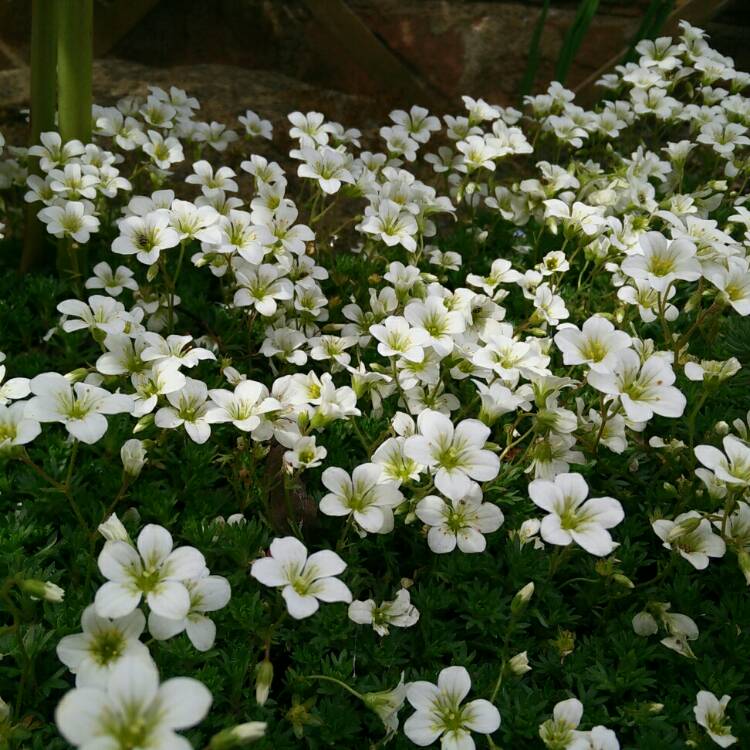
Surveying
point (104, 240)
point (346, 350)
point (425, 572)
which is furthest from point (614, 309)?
point (104, 240)

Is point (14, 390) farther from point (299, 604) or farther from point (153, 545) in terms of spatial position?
point (299, 604)

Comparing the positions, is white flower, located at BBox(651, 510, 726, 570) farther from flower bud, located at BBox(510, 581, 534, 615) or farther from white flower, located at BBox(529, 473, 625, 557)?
flower bud, located at BBox(510, 581, 534, 615)

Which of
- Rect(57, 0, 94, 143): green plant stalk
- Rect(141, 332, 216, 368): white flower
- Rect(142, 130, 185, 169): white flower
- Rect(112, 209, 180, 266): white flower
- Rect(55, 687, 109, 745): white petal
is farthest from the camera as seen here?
Rect(142, 130, 185, 169): white flower

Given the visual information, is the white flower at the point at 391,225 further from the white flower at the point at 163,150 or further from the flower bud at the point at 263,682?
the flower bud at the point at 263,682

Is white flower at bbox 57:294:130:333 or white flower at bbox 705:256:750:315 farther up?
white flower at bbox 705:256:750:315

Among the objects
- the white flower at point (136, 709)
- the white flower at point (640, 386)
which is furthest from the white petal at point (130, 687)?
the white flower at point (640, 386)

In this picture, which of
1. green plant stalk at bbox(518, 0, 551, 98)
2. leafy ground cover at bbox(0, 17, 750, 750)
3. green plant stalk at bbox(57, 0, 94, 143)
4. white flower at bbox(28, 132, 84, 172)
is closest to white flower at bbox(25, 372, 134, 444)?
leafy ground cover at bbox(0, 17, 750, 750)

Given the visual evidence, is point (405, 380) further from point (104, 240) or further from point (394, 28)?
point (394, 28)
